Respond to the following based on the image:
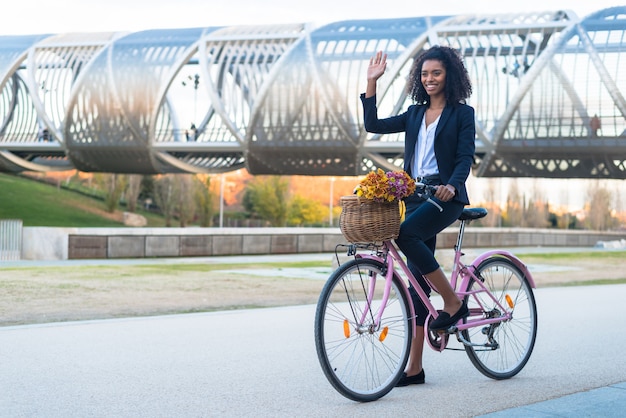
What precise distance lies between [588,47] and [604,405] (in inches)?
1401

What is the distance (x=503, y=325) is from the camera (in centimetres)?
554

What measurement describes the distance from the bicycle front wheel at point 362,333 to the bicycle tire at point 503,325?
60 cm

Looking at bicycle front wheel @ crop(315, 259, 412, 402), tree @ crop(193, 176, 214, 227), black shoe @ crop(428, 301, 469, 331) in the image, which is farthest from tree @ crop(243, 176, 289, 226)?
bicycle front wheel @ crop(315, 259, 412, 402)

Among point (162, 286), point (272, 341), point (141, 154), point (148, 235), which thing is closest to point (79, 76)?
point (141, 154)

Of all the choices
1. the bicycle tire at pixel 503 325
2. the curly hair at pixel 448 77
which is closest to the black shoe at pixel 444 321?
the bicycle tire at pixel 503 325

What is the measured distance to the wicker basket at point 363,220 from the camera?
448cm

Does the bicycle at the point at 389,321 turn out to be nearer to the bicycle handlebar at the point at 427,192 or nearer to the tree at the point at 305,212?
the bicycle handlebar at the point at 427,192

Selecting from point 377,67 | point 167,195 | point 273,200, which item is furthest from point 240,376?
point 273,200

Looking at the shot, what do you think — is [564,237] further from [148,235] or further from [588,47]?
[148,235]

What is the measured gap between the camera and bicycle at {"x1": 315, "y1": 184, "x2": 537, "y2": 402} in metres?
4.52

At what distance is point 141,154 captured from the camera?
46.7 m

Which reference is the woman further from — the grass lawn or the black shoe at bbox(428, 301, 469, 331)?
the grass lawn

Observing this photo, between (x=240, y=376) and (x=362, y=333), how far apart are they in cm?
97

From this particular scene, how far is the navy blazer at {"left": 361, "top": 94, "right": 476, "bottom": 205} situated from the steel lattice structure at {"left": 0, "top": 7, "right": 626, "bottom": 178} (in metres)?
34.7
